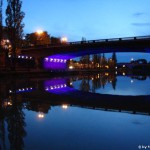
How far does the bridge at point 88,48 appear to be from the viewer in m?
66.8

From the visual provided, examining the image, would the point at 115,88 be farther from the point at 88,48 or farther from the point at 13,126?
the point at 88,48

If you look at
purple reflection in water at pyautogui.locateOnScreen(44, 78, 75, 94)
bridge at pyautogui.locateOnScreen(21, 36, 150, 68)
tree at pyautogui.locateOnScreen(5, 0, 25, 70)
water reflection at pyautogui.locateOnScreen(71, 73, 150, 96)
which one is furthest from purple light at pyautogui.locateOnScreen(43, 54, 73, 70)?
purple reflection in water at pyautogui.locateOnScreen(44, 78, 75, 94)

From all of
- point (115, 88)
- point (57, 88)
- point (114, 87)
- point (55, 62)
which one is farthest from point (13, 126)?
point (55, 62)

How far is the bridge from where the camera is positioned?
66.8 metres

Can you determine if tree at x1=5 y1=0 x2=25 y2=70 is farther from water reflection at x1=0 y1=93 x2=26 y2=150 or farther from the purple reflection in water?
water reflection at x1=0 y1=93 x2=26 y2=150

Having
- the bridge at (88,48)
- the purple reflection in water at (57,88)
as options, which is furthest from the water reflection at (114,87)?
the bridge at (88,48)

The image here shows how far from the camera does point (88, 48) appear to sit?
255ft

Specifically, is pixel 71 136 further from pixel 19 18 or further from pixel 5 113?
pixel 19 18

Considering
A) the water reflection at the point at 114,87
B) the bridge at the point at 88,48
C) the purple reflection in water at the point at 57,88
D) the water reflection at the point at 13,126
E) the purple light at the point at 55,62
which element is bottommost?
the water reflection at the point at 114,87

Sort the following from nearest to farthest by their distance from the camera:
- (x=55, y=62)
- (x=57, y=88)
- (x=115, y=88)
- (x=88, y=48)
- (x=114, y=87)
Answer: (x=57, y=88) → (x=115, y=88) → (x=114, y=87) → (x=88, y=48) → (x=55, y=62)

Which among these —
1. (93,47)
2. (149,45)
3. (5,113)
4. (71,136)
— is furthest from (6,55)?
(71,136)

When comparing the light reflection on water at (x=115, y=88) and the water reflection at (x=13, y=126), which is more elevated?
the water reflection at (x=13, y=126)

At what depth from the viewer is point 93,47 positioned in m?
75.8

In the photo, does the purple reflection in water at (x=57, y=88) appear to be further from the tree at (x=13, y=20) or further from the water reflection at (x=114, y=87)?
the tree at (x=13, y=20)
